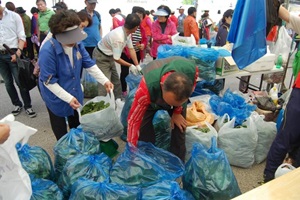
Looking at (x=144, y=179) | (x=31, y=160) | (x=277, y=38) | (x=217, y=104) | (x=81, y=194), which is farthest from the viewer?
(x=277, y=38)

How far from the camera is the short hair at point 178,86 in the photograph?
1.27 meters

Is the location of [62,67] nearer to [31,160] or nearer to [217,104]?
[31,160]

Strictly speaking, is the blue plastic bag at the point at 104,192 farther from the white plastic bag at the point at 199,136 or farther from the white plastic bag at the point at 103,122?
the white plastic bag at the point at 199,136

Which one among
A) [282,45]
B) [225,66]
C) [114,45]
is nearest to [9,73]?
[114,45]

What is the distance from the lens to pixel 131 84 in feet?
9.39

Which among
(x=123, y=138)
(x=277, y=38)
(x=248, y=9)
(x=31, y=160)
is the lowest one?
(x=123, y=138)

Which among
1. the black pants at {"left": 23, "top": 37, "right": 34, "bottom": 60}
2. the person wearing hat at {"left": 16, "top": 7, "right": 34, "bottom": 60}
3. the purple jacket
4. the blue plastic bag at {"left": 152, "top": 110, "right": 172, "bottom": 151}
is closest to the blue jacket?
the blue plastic bag at {"left": 152, "top": 110, "right": 172, "bottom": 151}

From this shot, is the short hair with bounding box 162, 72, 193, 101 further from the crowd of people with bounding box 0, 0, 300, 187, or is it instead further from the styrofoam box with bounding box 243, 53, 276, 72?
the styrofoam box with bounding box 243, 53, 276, 72

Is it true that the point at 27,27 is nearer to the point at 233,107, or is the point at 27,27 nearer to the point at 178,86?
the point at 233,107

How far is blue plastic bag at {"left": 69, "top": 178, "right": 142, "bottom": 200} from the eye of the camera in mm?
1302

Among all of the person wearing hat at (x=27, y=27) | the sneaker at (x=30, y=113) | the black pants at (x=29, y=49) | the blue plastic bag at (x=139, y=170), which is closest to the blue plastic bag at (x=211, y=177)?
the blue plastic bag at (x=139, y=170)

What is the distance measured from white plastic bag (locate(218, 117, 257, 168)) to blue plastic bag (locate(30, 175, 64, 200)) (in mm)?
1384

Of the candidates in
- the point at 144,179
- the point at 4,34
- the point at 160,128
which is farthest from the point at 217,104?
the point at 4,34

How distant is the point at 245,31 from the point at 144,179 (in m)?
1.27
